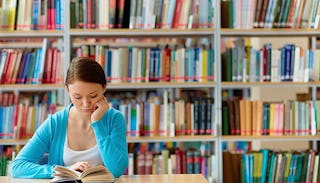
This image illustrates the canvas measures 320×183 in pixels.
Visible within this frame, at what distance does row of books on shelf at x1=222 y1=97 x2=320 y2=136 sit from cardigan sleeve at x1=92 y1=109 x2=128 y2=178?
4.28ft

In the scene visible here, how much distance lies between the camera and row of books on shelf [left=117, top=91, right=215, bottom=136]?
3.51 metres

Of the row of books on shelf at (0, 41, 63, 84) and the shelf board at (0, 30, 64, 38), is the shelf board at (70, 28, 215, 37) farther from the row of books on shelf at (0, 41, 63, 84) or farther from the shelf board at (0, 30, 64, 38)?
the row of books on shelf at (0, 41, 63, 84)

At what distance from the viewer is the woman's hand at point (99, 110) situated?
2350 millimetres

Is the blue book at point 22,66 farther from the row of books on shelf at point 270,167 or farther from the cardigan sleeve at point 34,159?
the row of books on shelf at point 270,167

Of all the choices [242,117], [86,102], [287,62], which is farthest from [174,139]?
[86,102]

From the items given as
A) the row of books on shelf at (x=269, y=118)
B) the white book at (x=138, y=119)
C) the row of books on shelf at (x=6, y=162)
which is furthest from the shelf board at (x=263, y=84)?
the row of books on shelf at (x=6, y=162)

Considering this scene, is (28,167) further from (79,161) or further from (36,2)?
(36,2)

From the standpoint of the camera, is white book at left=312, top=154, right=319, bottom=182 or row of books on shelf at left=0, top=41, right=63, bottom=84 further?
white book at left=312, top=154, right=319, bottom=182

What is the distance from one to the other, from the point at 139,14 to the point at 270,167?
4.50ft

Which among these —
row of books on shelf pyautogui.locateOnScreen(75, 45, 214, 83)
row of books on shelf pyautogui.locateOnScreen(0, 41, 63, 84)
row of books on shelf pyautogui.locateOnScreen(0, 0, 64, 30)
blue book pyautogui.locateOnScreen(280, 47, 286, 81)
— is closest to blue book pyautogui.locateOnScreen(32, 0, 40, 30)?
row of books on shelf pyautogui.locateOnScreen(0, 0, 64, 30)

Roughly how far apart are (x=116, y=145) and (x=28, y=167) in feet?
1.29

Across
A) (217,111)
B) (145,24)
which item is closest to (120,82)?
(145,24)

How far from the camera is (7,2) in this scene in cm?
349

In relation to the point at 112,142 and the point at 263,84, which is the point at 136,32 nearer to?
the point at 263,84
